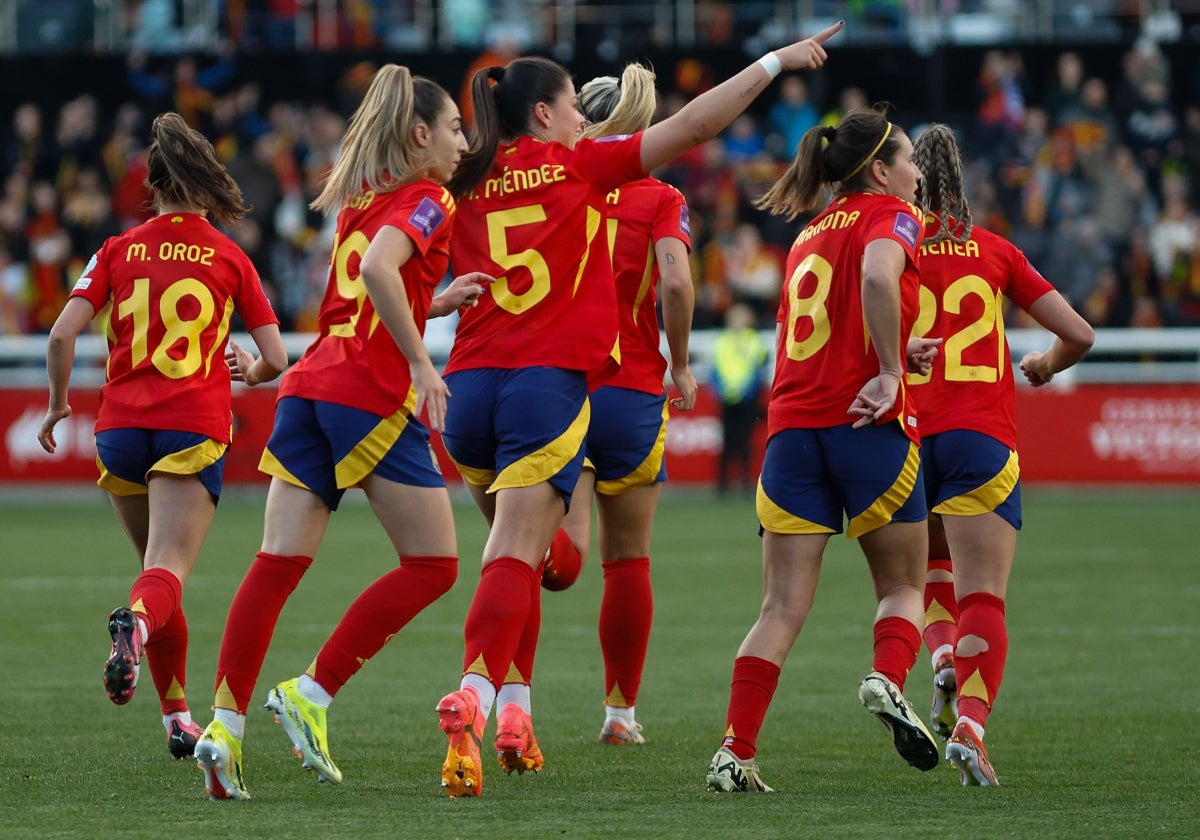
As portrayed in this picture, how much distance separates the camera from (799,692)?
771cm

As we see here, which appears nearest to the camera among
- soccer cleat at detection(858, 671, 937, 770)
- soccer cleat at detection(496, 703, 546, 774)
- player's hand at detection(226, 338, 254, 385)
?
soccer cleat at detection(858, 671, 937, 770)

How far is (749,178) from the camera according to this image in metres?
21.8

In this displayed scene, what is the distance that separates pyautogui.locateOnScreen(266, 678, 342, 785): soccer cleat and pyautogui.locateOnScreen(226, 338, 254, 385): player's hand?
1201mm

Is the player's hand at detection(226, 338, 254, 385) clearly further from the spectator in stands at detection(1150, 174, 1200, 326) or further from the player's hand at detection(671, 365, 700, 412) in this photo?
the spectator in stands at detection(1150, 174, 1200, 326)

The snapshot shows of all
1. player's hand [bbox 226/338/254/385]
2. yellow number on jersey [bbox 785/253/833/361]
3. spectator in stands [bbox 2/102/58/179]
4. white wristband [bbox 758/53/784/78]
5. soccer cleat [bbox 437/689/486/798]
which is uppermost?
spectator in stands [bbox 2/102/58/179]

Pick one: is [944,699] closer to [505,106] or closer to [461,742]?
[461,742]

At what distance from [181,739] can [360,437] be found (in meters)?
1.41

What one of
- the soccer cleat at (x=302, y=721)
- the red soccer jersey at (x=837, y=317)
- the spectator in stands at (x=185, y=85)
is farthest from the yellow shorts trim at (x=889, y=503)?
the spectator in stands at (x=185, y=85)

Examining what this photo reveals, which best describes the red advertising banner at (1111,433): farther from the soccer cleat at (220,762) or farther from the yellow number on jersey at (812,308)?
the soccer cleat at (220,762)

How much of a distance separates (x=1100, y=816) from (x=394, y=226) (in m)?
2.46

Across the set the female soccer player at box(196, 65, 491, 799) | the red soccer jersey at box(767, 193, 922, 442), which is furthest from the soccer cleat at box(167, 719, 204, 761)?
the red soccer jersey at box(767, 193, 922, 442)

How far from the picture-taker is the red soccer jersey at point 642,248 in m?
6.54

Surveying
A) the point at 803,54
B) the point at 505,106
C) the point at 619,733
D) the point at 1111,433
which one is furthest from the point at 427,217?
the point at 1111,433

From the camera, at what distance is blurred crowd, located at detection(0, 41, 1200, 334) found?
811 inches
